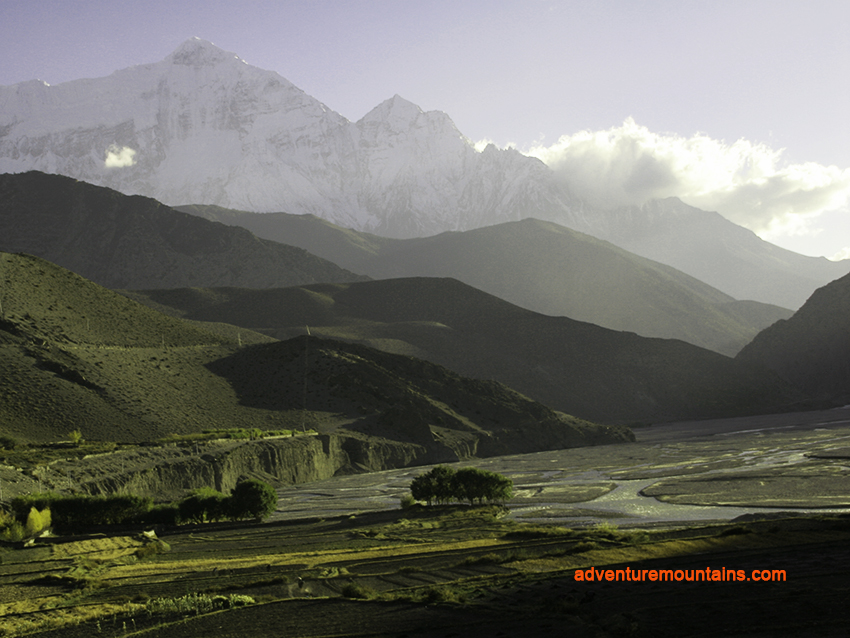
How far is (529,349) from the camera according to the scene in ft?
455

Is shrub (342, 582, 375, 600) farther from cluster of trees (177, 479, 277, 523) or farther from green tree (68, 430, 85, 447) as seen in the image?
green tree (68, 430, 85, 447)

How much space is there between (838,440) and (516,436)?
33.2m

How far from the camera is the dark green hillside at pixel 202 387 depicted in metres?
63.3

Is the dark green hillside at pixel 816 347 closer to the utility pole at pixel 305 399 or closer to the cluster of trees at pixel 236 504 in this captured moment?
the utility pole at pixel 305 399

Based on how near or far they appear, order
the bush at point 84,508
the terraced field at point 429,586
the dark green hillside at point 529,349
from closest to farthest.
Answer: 1. the terraced field at point 429,586
2. the bush at point 84,508
3. the dark green hillside at point 529,349

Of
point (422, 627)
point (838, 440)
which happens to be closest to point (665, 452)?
point (838, 440)

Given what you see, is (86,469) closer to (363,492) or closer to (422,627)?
(363,492)

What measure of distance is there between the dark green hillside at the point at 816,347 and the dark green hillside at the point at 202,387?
70987mm

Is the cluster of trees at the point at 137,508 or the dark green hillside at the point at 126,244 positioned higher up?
the dark green hillside at the point at 126,244

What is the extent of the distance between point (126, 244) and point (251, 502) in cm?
16162

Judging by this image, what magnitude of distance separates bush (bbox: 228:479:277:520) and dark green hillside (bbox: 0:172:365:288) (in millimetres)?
149888

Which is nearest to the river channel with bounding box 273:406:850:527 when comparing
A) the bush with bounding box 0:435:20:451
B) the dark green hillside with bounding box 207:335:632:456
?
the dark green hillside with bounding box 207:335:632:456

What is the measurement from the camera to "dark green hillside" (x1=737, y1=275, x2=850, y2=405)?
146 meters

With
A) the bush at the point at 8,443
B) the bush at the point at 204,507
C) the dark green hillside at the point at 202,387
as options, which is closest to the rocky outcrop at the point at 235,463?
the dark green hillside at the point at 202,387
